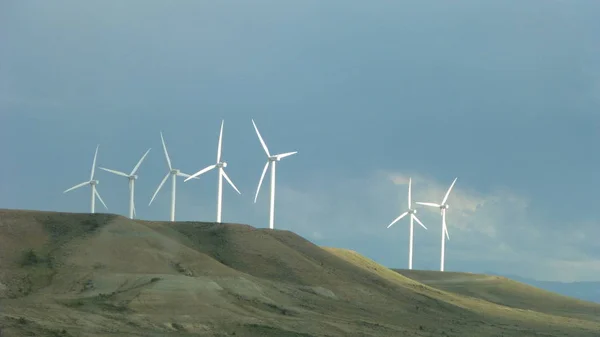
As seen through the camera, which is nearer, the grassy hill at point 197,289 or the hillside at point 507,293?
the grassy hill at point 197,289

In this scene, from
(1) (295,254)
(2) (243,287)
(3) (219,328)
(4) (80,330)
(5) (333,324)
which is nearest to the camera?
(4) (80,330)

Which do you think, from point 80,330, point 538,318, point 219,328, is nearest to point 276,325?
point 219,328

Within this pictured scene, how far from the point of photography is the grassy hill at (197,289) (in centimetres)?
6122

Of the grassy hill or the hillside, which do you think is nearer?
the grassy hill

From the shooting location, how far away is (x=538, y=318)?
4257 inches

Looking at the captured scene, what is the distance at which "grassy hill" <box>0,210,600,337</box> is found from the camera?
2410 inches

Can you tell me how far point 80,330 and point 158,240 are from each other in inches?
1284

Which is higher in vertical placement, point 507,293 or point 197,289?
point 507,293

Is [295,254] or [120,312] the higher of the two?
[295,254]

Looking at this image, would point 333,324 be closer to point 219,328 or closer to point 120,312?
point 219,328

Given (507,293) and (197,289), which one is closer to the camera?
(197,289)

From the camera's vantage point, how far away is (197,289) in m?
70.4

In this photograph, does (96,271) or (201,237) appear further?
(201,237)

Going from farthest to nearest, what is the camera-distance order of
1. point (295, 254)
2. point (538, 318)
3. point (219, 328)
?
point (538, 318) < point (295, 254) < point (219, 328)
